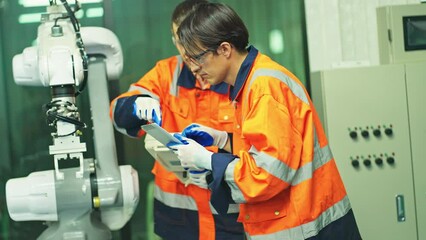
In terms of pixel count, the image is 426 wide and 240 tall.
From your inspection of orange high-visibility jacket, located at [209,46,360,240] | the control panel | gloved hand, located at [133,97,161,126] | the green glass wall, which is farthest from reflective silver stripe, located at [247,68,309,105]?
the green glass wall

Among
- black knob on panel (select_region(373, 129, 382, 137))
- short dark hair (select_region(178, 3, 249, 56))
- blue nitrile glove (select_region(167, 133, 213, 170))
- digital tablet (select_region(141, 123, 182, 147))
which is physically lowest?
black knob on panel (select_region(373, 129, 382, 137))

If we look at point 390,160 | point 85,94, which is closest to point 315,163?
point 390,160

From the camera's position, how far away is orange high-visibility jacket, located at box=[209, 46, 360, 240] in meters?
Answer: 1.83

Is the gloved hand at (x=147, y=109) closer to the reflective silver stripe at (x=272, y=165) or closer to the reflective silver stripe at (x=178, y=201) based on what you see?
the reflective silver stripe at (x=178, y=201)

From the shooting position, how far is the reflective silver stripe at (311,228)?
194cm

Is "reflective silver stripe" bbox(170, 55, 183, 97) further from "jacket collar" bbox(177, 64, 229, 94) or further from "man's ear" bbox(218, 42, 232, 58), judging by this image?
"man's ear" bbox(218, 42, 232, 58)

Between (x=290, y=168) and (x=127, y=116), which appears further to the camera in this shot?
Result: (x=127, y=116)

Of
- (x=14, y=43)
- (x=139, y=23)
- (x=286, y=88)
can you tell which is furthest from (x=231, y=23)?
(x=14, y=43)

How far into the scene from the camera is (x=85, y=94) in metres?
3.50

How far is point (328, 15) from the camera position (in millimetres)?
3545

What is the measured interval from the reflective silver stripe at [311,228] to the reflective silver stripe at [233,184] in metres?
0.17

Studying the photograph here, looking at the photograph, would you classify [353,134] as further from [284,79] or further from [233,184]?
[233,184]

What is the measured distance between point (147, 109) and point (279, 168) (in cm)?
A: 84

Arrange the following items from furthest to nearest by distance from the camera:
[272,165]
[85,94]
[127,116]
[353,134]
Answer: [85,94]
[353,134]
[127,116]
[272,165]
